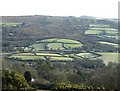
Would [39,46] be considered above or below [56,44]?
below

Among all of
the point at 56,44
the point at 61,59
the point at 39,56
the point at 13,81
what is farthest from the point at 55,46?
the point at 13,81

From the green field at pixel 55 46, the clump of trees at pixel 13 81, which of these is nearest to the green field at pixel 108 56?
the green field at pixel 55 46

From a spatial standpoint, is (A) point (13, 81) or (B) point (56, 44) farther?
(B) point (56, 44)

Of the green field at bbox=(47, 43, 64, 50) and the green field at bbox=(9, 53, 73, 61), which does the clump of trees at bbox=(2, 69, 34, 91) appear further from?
the green field at bbox=(47, 43, 64, 50)

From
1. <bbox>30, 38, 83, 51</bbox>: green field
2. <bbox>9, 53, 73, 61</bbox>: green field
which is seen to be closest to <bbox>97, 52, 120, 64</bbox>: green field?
<bbox>9, 53, 73, 61</bbox>: green field

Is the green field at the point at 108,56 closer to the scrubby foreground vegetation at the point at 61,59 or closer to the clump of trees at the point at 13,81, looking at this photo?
the scrubby foreground vegetation at the point at 61,59

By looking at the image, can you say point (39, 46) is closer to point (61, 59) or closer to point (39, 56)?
point (39, 56)

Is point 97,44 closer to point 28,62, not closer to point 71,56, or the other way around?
point 71,56

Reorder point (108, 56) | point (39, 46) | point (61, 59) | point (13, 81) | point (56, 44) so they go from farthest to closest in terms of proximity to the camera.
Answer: point (56, 44) < point (39, 46) < point (108, 56) < point (61, 59) < point (13, 81)

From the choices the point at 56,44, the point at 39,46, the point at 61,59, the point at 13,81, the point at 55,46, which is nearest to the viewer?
the point at 13,81

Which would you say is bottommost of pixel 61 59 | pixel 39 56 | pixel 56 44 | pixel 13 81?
pixel 61 59

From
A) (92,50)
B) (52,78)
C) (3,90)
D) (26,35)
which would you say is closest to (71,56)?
(92,50)
